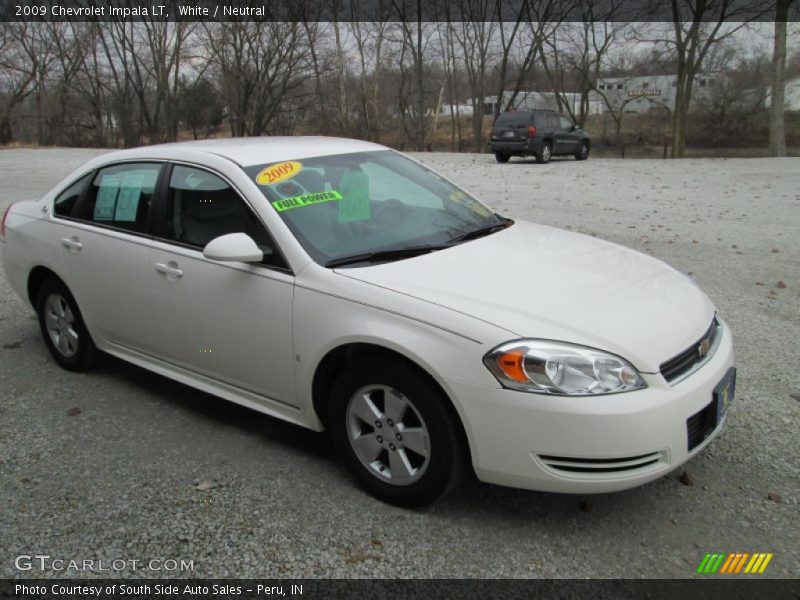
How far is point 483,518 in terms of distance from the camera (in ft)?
9.67

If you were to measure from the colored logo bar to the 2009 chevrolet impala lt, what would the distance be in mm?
386

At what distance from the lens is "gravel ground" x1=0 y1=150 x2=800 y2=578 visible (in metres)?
2.70

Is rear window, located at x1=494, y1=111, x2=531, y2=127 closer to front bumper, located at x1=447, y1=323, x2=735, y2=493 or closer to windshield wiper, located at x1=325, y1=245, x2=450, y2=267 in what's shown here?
windshield wiper, located at x1=325, y1=245, x2=450, y2=267

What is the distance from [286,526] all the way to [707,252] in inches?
273

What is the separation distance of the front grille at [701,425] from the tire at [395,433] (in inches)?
35.6

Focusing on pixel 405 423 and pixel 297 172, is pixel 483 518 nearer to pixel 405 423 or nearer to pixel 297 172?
pixel 405 423

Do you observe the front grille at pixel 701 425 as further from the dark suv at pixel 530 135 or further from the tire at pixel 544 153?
the tire at pixel 544 153

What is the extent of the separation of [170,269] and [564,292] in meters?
2.07

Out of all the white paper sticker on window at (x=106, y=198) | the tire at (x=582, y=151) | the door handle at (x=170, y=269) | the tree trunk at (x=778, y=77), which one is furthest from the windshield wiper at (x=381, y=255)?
the tree trunk at (x=778, y=77)

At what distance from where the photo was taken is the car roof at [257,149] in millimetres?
3785

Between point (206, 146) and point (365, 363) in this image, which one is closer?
point (365, 363)

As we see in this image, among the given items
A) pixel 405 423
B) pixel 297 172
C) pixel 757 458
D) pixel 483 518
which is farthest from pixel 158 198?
pixel 757 458

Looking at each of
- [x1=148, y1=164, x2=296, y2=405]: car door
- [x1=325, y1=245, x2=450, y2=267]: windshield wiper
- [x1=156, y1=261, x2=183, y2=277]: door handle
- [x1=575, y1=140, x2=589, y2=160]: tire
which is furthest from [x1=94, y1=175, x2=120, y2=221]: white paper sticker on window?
[x1=575, y1=140, x2=589, y2=160]: tire

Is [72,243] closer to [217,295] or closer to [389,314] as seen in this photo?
[217,295]
